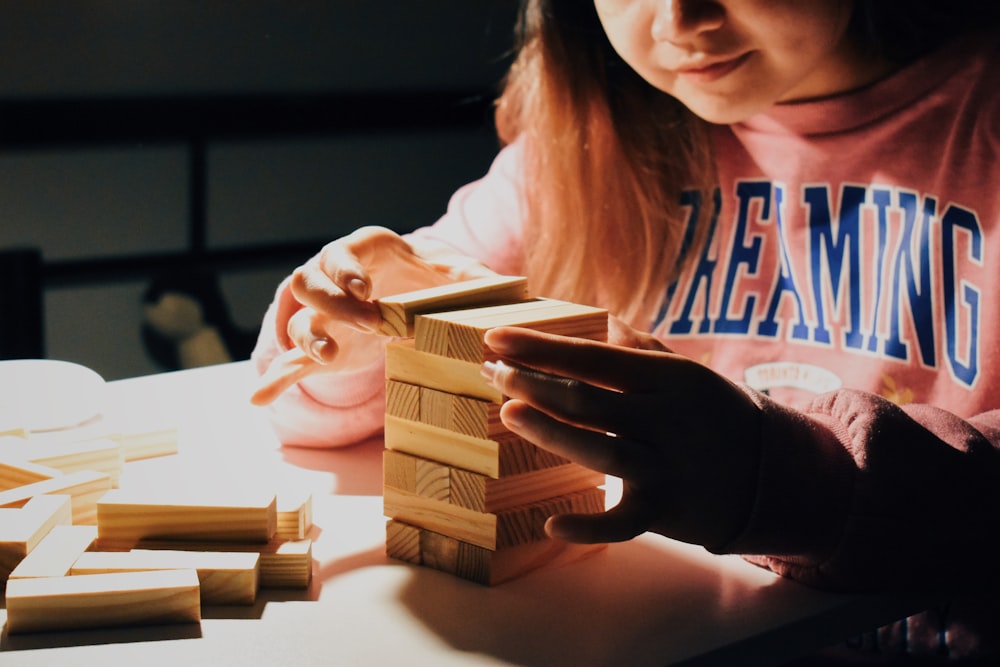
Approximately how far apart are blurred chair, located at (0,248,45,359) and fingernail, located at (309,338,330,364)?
1.16m

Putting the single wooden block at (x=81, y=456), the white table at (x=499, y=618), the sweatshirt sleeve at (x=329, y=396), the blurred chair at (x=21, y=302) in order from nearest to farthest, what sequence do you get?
the white table at (x=499, y=618)
the single wooden block at (x=81, y=456)
the sweatshirt sleeve at (x=329, y=396)
the blurred chair at (x=21, y=302)

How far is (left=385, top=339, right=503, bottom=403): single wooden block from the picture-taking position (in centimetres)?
70

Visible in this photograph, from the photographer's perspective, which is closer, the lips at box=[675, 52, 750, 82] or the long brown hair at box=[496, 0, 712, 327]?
the lips at box=[675, 52, 750, 82]

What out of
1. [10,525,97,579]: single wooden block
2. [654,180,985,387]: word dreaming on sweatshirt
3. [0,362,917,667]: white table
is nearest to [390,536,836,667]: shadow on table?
[0,362,917,667]: white table

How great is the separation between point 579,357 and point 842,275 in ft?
1.74

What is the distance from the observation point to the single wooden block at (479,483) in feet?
2.35

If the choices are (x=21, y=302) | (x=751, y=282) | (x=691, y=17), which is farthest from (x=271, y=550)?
(x=21, y=302)

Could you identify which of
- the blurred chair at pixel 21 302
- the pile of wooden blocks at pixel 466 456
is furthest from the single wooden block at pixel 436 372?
the blurred chair at pixel 21 302

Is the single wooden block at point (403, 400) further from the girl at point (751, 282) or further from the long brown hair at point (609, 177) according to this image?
the long brown hair at point (609, 177)

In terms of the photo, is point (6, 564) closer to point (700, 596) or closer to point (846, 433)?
point (700, 596)

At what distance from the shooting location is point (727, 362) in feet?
3.86

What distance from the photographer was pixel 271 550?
0.71 m

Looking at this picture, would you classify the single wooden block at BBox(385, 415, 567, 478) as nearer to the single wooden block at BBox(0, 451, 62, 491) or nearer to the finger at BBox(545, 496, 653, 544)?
the finger at BBox(545, 496, 653, 544)

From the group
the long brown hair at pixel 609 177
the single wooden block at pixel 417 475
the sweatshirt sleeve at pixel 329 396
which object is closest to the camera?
the single wooden block at pixel 417 475
